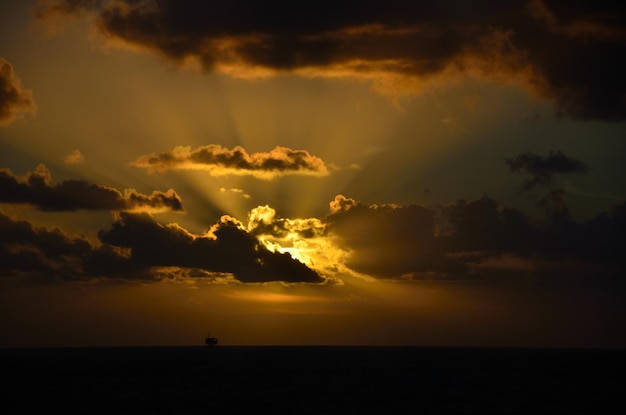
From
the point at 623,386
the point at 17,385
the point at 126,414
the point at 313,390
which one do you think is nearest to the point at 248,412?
the point at 126,414

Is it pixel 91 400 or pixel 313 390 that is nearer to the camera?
pixel 91 400

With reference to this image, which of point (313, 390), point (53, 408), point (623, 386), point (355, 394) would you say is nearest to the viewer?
point (53, 408)

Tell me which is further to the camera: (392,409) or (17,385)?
(17,385)

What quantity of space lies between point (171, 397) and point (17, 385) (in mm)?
62680

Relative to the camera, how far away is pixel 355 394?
163875 millimetres

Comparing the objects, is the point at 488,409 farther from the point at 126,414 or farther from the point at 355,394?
the point at 126,414

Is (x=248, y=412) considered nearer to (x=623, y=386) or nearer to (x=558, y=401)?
(x=558, y=401)

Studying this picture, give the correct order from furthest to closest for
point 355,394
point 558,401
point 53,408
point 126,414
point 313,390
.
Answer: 1. point 313,390
2. point 355,394
3. point 558,401
4. point 53,408
5. point 126,414

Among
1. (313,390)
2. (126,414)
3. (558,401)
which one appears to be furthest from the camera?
(313,390)

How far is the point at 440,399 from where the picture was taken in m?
152

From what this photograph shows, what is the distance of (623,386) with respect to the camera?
19862cm

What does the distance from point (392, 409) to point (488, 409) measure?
16.2 metres

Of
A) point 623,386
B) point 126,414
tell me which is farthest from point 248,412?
point 623,386

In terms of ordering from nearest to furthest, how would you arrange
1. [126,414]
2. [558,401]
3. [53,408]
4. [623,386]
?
[126,414]
[53,408]
[558,401]
[623,386]
